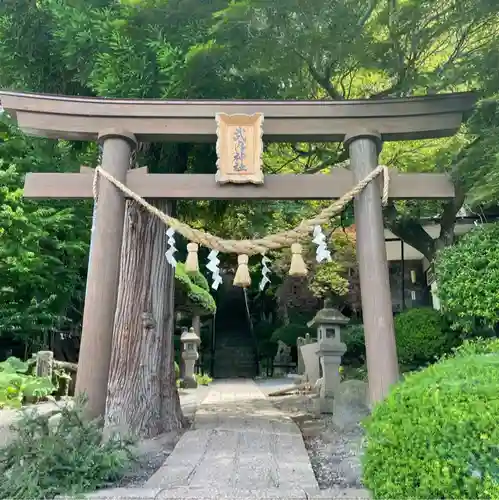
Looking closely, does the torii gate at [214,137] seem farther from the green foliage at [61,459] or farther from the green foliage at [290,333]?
the green foliage at [290,333]

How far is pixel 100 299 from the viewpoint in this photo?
4723 millimetres

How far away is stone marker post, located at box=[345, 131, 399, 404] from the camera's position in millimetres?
4594

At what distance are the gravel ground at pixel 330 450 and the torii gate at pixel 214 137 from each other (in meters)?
1.11

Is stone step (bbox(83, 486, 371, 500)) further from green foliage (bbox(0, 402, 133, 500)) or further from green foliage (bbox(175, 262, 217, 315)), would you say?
green foliage (bbox(175, 262, 217, 315))

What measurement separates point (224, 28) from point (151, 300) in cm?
343

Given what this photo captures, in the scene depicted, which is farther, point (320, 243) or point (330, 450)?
point (330, 450)

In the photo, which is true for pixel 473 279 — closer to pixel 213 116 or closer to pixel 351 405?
pixel 351 405

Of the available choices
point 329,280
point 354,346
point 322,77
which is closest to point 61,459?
point 322,77

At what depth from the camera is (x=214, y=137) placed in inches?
213

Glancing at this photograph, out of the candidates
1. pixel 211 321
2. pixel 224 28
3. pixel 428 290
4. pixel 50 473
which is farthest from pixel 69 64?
pixel 211 321

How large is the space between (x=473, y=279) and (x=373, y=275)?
6.82 ft

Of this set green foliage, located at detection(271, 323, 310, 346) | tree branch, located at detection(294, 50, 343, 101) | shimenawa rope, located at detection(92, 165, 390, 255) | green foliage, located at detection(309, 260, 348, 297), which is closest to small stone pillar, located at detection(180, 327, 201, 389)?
green foliage, located at detection(309, 260, 348, 297)

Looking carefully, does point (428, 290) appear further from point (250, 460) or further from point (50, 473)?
point (50, 473)

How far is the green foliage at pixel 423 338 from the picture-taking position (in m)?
8.21
